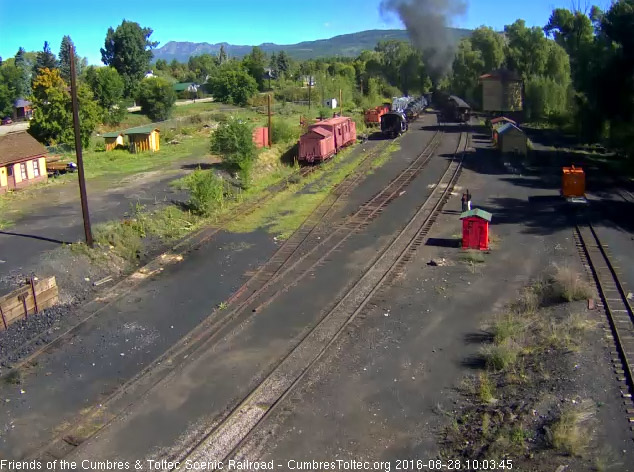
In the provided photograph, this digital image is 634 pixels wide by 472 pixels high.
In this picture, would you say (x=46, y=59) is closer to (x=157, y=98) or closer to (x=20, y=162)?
(x=157, y=98)

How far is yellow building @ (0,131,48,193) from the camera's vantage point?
26938 millimetres

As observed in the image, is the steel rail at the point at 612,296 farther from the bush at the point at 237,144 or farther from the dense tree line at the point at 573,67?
the bush at the point at 237,144

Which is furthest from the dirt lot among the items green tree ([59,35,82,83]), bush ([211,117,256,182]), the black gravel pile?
green tree ([59,35,82,83])

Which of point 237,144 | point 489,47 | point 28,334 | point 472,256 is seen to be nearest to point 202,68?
point 489,47

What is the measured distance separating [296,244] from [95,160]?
21.5 meters

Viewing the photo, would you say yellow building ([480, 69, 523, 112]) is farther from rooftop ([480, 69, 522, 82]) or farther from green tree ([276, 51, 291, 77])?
green tree ([276, 51, 291, 77])

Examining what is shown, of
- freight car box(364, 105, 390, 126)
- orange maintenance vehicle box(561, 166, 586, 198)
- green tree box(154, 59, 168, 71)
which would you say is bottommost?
orange maintenance vehicle box(561, 166, 586, 198)

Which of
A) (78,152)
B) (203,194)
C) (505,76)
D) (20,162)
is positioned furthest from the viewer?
(505,76)

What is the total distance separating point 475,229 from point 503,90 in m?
50.4

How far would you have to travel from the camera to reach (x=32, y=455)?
909 centimetres

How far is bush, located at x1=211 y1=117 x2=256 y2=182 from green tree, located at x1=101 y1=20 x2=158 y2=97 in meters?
48.8

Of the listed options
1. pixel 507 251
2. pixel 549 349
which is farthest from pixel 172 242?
pixel 549 349

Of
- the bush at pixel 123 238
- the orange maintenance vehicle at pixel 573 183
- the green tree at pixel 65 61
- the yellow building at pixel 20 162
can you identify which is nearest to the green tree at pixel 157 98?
the green tree at pixel 65 61

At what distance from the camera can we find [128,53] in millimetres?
73812
